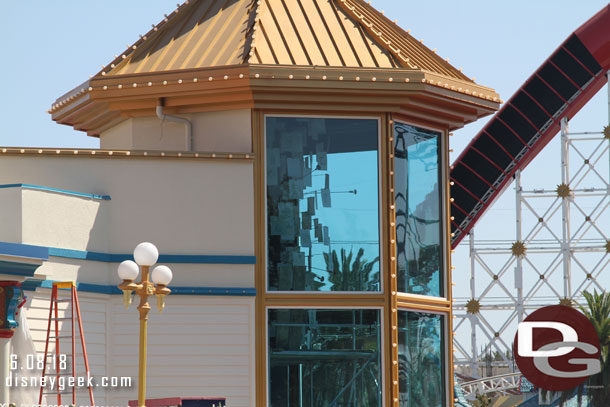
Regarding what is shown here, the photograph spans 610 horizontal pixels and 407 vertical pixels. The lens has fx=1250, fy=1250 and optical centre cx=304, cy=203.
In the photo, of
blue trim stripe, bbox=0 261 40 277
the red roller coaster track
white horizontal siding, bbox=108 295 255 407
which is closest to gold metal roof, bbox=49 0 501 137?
white horizontal siding, bbox=108 295 255 407

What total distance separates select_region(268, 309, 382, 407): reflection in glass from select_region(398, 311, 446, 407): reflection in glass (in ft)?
1.73

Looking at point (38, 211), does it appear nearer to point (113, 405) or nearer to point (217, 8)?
point (113, 405)

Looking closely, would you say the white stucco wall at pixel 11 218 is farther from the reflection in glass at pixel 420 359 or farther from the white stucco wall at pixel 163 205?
the reflection in glass at pixel 420 359

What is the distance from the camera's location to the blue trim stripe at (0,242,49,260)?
50.2 feet

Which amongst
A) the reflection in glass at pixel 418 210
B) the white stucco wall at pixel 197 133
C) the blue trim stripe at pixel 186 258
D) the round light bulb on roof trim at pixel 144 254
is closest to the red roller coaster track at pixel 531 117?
the reflection in glass at pixel 418 210

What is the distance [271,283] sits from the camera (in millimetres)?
18672

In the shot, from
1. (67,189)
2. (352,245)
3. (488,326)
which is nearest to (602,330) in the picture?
(488,326)

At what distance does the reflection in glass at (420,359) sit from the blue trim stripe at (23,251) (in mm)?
5890

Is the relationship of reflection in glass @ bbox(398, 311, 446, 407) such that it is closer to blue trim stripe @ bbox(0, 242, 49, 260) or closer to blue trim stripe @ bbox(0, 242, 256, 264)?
blue trim stripe @ bbox(0, 242, 256, 264)

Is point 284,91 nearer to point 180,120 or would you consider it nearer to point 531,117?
point 180,120

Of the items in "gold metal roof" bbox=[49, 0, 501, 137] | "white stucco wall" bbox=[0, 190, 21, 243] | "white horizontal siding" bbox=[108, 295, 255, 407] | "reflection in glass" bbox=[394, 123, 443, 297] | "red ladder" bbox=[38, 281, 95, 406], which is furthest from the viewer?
"reflection in glass" bbox=[394, 123, 443, 297]

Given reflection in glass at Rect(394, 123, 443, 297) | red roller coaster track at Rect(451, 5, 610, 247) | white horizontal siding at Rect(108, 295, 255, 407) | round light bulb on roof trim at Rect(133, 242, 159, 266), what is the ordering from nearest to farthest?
1. round light bulb on roof trim at Rect(133, 242, 159, 266)
2. white horizontal siding at Rect(108, 295, 255, 407)
3. reflection in glass at Rect(394, 123, 443, 297)
4. red roller coaster track at Rect(451, 5, 610, 247)

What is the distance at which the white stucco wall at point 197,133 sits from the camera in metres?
19.1

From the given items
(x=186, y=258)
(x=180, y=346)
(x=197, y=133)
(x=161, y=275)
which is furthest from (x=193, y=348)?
(x=161, y=275)
